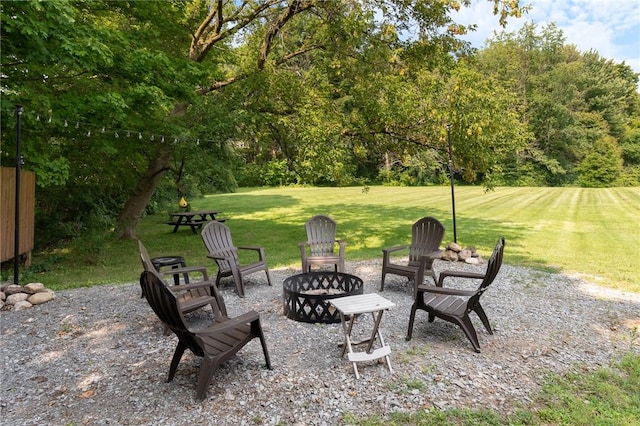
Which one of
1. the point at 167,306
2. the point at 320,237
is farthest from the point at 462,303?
the point at 320,237

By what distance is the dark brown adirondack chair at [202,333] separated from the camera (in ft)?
8.54

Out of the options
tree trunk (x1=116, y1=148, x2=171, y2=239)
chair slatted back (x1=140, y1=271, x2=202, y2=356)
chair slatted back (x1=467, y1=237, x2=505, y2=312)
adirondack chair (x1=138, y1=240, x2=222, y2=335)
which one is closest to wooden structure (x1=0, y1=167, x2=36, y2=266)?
tree trunk (x1=116, y1=148, x2=171, y2=239)

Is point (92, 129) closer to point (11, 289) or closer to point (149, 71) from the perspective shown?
point (149, 71)

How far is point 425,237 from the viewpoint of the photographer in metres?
5.46

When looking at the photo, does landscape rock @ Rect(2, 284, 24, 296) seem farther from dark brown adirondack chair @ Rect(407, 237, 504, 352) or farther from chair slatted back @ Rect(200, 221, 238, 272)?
dark brown adirondack chair @ Rect(407, 237, 504, 352)

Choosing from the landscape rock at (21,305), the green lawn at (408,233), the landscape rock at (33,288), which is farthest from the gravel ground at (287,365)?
the green lawn at (408,233)

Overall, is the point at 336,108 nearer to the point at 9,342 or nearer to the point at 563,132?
the point at 9,342

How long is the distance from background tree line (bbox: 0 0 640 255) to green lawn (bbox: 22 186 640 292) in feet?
3.56

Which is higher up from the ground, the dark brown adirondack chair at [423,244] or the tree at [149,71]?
the tree at [149,71]

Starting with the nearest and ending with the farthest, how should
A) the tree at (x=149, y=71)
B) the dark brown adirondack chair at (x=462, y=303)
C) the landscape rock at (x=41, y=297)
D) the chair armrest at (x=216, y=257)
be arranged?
the dark brown adirondack chair at (x=462, y=303) → the landscape rock at (x=41, y=297) → the chair armrest at (x=216, y=257) → the tree at (x=149, y=71)

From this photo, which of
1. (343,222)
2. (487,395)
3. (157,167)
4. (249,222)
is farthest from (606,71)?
(487,395)

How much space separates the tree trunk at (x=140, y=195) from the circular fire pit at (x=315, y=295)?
571 cm

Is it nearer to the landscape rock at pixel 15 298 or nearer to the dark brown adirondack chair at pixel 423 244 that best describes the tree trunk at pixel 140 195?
the landscape rock at pixel 15 298

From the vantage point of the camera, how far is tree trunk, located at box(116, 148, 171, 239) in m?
9.03
